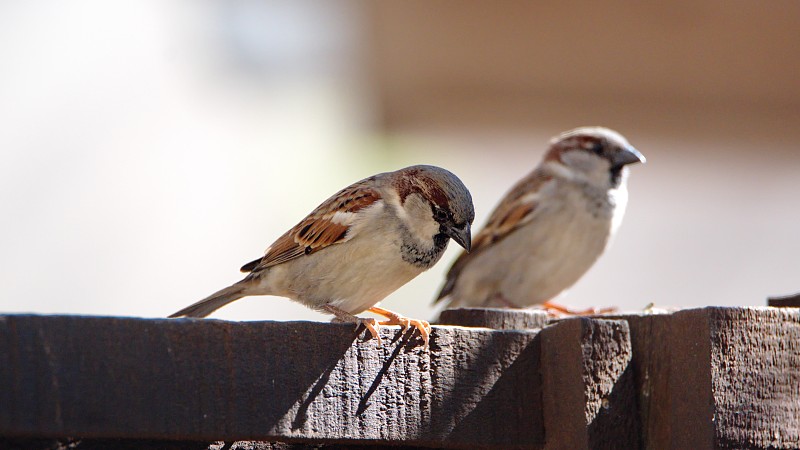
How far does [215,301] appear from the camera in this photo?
2.54 m

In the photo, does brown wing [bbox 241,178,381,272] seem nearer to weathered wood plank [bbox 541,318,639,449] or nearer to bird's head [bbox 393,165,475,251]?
bird's head [bbox 393,165,475,251]

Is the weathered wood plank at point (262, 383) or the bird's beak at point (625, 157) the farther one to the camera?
the bird's beak at point (625, 157)

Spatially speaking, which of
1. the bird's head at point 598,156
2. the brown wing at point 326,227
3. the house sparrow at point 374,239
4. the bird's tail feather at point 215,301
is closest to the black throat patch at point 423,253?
the house sparrow at point 374,239

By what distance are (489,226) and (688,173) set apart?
1.94 m

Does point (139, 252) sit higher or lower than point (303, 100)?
lower

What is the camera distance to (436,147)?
5383 mm

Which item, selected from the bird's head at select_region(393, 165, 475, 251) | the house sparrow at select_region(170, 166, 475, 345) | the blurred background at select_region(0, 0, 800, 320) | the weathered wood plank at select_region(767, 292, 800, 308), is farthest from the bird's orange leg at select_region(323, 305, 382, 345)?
the blurred background at select_region(0, 0, 800, 320)

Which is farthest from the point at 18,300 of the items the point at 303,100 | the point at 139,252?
the point at 303,100

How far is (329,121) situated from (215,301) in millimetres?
3105

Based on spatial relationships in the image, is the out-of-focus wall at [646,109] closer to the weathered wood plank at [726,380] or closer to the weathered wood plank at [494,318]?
the weathered wood plank at [494,318]

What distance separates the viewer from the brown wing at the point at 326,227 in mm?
2443

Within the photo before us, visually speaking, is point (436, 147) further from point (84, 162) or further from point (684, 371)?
point (684, 371)

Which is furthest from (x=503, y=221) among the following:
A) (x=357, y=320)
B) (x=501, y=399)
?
(x=501, y=399)

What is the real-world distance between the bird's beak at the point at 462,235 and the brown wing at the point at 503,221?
1737 millimetres
